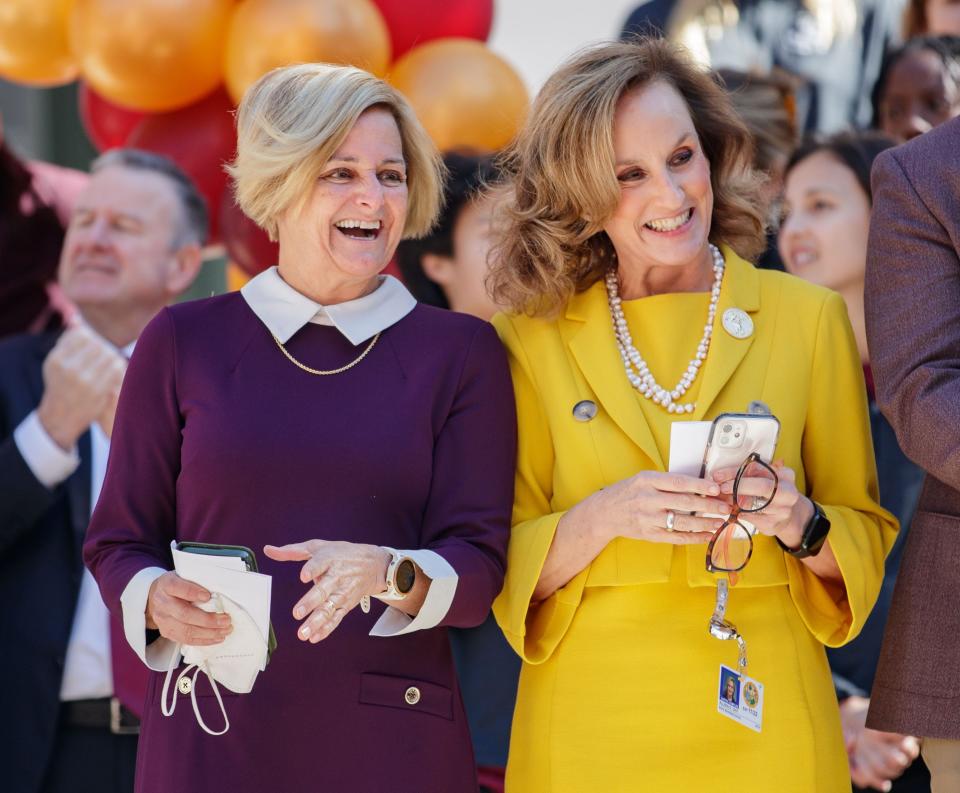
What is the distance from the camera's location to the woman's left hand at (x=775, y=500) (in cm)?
242

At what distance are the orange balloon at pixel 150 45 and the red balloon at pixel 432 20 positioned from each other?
488 mm

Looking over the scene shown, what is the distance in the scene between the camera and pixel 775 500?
2447mm

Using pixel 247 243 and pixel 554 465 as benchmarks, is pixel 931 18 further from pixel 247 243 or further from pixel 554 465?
pixel 554 465

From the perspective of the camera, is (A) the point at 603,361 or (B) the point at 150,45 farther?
(B) the point at 150,45

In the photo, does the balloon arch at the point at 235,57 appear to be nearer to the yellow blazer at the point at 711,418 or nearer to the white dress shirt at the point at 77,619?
the white dress shirt at the point at 77,619

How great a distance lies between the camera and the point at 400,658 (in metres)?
2.62

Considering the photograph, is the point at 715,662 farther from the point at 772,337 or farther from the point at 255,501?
the point at 255,501

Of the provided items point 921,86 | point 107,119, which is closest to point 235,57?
point 107,119

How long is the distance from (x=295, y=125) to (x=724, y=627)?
46.4 inches

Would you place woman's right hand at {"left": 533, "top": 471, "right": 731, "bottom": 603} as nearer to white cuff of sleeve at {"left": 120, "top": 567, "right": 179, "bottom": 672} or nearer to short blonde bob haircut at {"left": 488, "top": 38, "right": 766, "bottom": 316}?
short blonde bob haircut at {"left": 488, "top": 38, "right": 766, "bottom": 316}

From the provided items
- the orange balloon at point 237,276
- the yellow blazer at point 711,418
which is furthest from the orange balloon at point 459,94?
the yellow blazer at point 711,418

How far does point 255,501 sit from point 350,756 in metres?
0.47

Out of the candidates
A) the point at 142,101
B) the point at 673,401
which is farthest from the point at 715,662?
the point at 142,101

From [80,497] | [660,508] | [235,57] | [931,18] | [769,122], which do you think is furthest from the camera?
[931,18]
